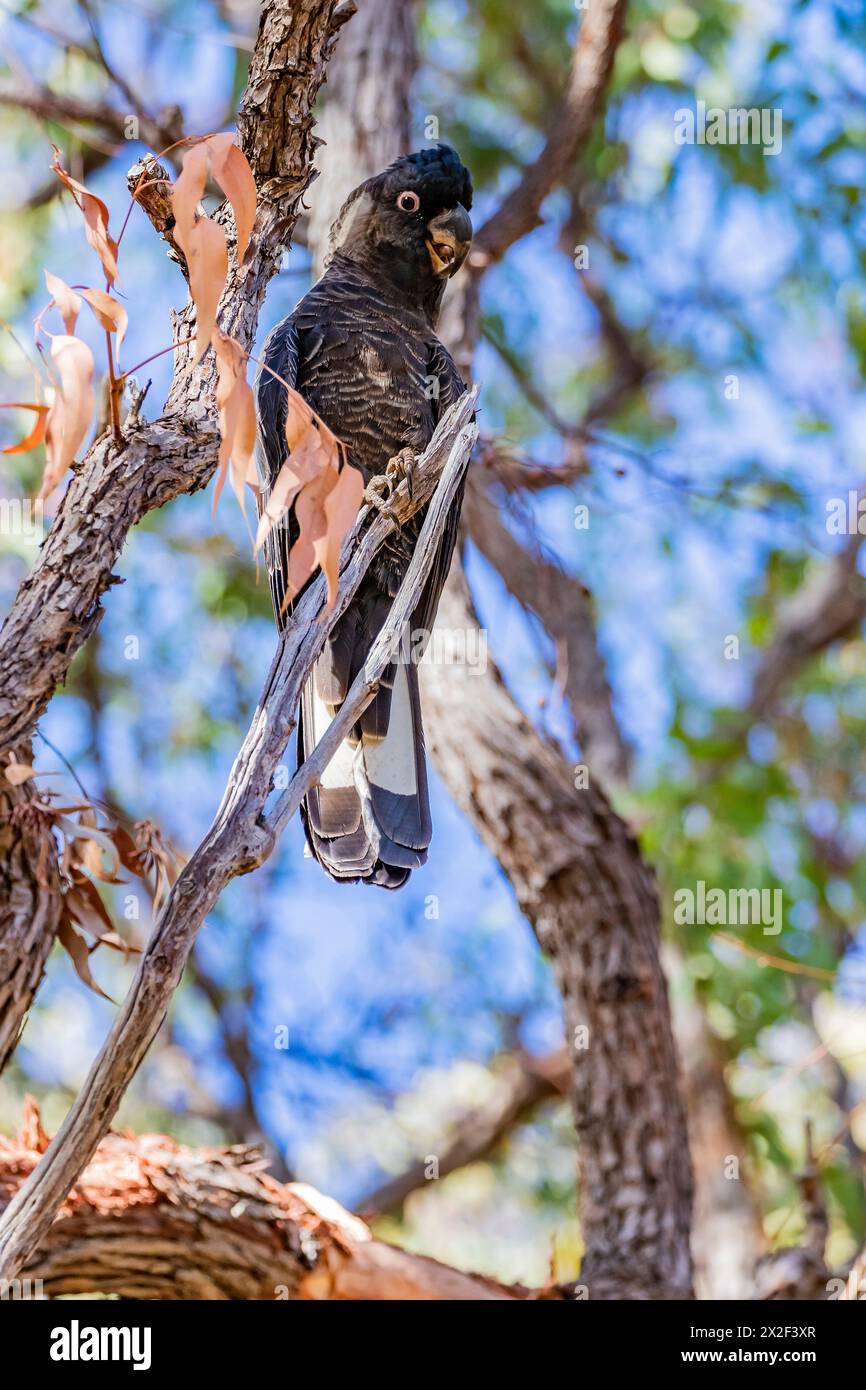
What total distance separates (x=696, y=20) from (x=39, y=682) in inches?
192

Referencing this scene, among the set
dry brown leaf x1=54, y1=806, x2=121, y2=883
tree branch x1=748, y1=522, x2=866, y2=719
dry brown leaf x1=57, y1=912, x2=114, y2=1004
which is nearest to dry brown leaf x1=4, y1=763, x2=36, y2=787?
dry brown leaf x1=54, y1=806, x2=121, y2=883

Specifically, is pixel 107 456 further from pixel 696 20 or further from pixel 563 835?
pixel 696 20

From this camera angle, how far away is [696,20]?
5719 mm

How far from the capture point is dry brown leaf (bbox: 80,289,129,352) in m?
1.79

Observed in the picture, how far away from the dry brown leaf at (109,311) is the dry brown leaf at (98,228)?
0.05 m

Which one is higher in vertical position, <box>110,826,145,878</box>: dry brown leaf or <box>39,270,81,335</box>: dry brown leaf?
<box>39,270,81,335</box>: dry brown leaf

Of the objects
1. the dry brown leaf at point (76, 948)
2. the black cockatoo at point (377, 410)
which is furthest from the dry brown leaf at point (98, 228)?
the dry brown leaf at point (76, 948)

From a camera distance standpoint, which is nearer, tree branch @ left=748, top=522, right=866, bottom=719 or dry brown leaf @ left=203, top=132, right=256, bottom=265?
dry brown leaf @ left=203, top=132, right=256, bottom=265

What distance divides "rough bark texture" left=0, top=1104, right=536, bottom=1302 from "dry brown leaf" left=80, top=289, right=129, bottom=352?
76.2 inches

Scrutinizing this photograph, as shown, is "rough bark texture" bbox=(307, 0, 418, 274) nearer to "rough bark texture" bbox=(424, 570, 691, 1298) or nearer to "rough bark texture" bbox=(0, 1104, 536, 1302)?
"rough bark texture" bbox=(424, 570, 691, 1298)

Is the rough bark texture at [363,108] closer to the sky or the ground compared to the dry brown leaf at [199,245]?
closer to the sky

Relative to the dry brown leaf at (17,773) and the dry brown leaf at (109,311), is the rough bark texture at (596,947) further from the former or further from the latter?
the dry brown leaf at (109,311)

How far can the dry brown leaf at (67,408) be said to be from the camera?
1.77m
